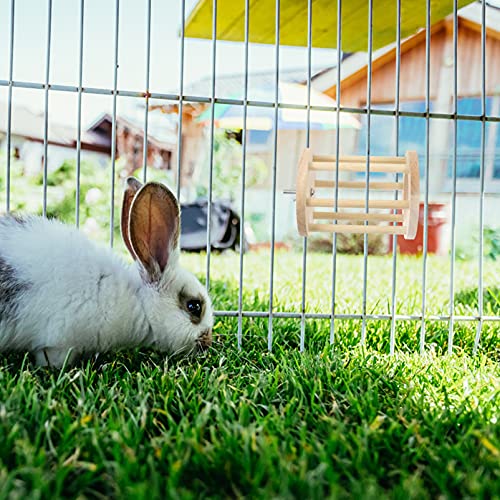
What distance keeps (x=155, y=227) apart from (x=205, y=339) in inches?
16.5

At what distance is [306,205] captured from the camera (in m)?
2.12

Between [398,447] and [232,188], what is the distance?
8500 millimetres

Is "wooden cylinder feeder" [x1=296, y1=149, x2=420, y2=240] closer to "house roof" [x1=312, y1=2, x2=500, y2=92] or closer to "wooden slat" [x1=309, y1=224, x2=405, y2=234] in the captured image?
"wooden slat" [x1=309, y1=224, x2=405, y2=234]

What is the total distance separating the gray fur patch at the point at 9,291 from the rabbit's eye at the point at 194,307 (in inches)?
20.9

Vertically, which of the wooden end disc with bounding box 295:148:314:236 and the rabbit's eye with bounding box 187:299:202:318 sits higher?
the wooden end disc with bounding box 295:148:314:236

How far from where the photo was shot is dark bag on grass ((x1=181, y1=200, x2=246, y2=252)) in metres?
7.76

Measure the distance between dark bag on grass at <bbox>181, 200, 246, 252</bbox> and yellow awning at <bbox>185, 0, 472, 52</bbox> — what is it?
443 cm

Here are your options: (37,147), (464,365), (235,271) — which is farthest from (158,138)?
(464,365)

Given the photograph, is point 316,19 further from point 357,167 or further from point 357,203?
point 357,203

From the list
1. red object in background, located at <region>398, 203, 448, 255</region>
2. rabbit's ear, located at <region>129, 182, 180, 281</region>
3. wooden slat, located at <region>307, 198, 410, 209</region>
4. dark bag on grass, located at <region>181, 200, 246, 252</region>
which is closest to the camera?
rabbit's ear, located at <region>129, 182, 180, 281</region>

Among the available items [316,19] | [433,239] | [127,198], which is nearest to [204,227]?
[433,239]

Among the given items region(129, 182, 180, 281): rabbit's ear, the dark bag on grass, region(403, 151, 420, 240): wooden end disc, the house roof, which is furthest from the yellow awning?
the house roof

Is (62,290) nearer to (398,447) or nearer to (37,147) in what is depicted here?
(398,447)

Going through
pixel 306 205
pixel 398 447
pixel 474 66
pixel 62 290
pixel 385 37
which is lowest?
pixel 398 447
